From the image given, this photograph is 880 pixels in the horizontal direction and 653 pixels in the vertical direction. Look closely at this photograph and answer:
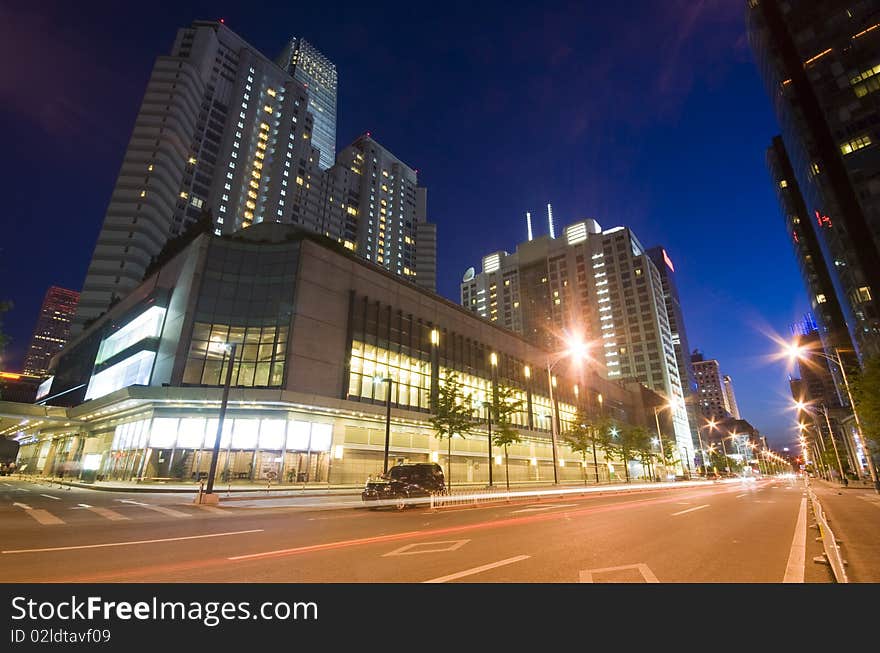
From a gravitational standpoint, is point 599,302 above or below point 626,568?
above

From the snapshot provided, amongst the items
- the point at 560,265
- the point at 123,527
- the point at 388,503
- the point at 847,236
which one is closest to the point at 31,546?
the point at 123,527

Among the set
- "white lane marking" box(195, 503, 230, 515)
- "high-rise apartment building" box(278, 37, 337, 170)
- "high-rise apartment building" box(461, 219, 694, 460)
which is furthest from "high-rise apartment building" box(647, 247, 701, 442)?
"white lane marking" box(195, 503, 230, 515)

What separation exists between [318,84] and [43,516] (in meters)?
207

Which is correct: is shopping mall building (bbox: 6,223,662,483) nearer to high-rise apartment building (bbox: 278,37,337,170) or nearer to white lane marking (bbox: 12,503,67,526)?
white lane marking (bbox: 12,503,67,526)

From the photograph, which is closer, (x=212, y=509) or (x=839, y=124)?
(x=212, y=509)

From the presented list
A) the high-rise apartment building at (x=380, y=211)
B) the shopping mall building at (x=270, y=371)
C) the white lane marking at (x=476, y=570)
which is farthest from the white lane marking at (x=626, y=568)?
the high-rise apartment building at (x=380, y=211)

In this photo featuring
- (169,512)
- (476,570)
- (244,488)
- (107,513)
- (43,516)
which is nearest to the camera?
(476,570)

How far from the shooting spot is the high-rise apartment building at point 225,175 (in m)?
93.1

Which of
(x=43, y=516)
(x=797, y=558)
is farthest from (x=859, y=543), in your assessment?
(x=43, y=516)

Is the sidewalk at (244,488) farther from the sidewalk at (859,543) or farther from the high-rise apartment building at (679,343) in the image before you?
the high-rise apartment building at (679,343)

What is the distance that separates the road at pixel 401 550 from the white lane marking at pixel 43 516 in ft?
0.09

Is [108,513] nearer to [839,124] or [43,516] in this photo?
[43,516]

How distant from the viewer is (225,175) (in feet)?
376

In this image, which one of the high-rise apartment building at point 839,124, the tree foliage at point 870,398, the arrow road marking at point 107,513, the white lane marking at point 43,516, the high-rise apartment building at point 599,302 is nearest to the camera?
the white lane marking at point 43,516
